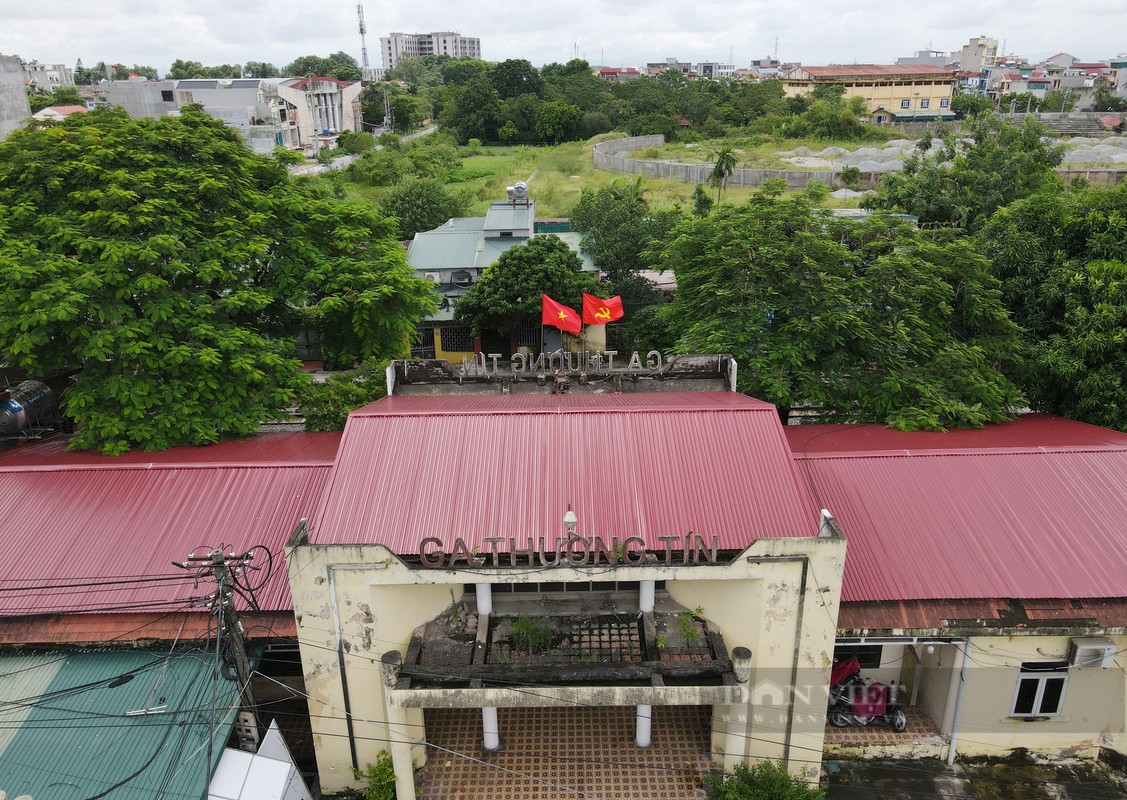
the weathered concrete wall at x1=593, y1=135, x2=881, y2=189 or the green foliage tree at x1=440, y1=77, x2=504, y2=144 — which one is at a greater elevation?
the green foliage tree at x1=440, y1=77, x2=504, y2=144

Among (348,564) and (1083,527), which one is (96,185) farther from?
(1083,527)

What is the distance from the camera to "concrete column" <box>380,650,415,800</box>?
580 inches

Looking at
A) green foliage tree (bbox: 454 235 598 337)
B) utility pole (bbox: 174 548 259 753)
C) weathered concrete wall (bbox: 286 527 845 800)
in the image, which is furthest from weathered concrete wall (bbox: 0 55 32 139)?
weathered concrete wall (bbox: 286 527 845 800)

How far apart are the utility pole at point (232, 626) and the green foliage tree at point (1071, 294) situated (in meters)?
23.0

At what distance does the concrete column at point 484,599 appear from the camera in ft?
52.7

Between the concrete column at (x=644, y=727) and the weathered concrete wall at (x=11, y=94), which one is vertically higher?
the weathered concrete wall at (x=11, y=94)

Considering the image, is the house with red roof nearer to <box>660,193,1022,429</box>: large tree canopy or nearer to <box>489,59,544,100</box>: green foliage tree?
<box>660,193,1022,429</box>: large tree canopy

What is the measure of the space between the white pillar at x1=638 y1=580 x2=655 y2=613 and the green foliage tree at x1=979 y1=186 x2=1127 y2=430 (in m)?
15.4

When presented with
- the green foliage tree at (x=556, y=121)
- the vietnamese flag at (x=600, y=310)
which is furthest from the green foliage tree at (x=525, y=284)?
the green foliage tree at (x=556, y=121)

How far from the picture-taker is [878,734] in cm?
1789

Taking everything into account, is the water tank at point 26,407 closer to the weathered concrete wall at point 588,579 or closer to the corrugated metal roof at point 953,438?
the weathered concrete wall at point 588,579

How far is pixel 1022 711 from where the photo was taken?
687 inches

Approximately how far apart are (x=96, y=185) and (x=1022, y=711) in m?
27.8

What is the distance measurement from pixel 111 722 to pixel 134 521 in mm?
4706
